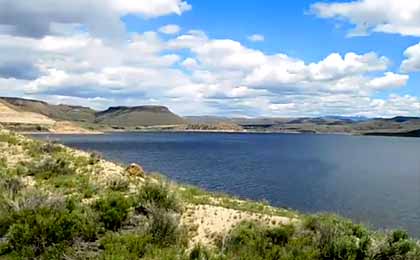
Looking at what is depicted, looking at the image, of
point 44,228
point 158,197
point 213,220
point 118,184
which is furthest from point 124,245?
point 118,184

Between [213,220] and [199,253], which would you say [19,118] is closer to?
[213,220]

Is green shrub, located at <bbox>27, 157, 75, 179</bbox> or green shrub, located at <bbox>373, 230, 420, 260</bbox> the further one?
green shrub, located at <bbox>27, 157, 75, 179</bbox>

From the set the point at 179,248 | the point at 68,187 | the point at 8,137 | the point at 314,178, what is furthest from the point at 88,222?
the point at 314,178

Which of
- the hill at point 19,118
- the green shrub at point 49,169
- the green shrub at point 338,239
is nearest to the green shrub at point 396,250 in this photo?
the green shrub at point 338,239

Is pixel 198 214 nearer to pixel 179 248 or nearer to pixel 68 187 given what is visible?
pixel 179 248

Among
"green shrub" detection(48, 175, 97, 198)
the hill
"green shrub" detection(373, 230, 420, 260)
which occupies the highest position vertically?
the hill

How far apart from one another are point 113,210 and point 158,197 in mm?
1953

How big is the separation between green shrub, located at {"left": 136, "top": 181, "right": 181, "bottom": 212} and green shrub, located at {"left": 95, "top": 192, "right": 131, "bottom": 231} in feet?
1.98

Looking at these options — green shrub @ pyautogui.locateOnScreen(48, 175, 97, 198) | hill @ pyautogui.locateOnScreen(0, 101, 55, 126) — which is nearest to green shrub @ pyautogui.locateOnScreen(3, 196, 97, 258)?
green shrub @ pyautogui.locateOnScreen(48, 175, 97, 198)

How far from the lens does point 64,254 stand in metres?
9.55

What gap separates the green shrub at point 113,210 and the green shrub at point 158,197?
0.60 meters

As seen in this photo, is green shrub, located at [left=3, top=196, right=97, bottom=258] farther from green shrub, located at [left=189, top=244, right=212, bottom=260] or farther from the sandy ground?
the sandy ground

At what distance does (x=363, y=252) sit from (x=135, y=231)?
4.95m

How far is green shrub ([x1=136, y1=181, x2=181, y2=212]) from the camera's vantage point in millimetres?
13195
